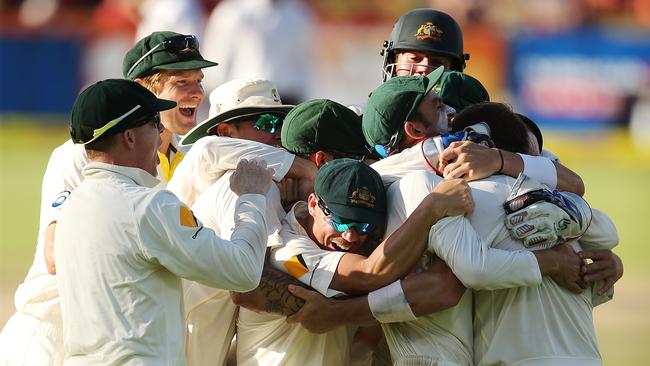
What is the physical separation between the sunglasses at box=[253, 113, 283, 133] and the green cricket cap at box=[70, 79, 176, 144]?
990 mm

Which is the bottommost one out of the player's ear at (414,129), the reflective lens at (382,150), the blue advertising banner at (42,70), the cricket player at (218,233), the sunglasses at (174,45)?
the blue advertising banner at (42,70)

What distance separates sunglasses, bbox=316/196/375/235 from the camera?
15.9 ft

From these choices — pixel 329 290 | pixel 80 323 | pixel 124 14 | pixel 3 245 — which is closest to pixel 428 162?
pixel 329 290

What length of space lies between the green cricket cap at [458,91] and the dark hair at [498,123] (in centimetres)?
23

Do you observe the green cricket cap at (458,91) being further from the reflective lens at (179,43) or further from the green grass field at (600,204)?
the green grass field at (600,204)

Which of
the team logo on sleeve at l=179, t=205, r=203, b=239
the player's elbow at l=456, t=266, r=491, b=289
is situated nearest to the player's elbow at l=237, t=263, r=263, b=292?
the team logo on sleeve at l=179, t=205, r=203, b=239

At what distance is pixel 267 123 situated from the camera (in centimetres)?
565

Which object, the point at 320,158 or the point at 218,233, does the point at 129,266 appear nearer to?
the point at 218,233

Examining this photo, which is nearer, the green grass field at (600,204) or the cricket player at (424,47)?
the cricket player at (424,47)

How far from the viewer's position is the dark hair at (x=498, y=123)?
5055mm

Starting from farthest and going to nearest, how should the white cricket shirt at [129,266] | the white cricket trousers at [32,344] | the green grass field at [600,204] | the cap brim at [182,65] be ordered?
the green grass field at [600,204]
the cap brim at [182,65]
the white cricket trousers at [32,344]
the white cricket shirt at [129,266]

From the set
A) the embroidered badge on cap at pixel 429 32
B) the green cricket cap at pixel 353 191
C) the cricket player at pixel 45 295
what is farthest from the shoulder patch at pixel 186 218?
the embroidered badge on cap at pixel 429 32

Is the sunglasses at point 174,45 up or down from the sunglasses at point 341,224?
up

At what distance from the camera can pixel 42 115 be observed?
704 inches
